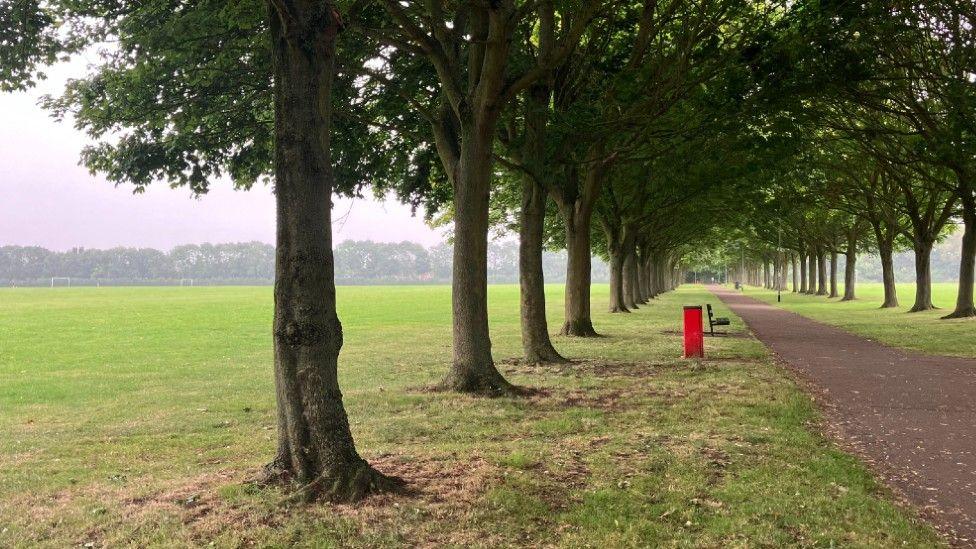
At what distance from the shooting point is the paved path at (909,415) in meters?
6.54

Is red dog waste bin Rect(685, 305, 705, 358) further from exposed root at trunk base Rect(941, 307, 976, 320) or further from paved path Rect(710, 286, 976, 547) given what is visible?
exposed root at trunk base Rect(941, 307, 976, 320)

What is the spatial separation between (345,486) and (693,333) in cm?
1234

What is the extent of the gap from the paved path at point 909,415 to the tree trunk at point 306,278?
456 cm

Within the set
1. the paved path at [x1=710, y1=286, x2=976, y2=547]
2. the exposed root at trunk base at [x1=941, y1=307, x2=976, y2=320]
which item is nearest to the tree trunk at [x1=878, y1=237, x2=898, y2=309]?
the exposed root at trunk base at [x1=941, y1=307, x2=976, y2=320]

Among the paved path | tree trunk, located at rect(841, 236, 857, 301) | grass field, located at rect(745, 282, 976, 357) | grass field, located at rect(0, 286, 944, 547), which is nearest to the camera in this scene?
grass field, located at rect(0, 286, 944, 547)

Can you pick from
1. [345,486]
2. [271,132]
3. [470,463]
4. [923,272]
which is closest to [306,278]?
[345,486]

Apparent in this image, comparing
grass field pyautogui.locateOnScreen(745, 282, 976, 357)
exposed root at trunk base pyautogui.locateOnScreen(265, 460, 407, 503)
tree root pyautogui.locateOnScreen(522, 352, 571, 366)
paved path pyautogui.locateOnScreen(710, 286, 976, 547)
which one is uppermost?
exposed root at trunk base pyautogui.locateOnScreen(265, 460, 407, 503)

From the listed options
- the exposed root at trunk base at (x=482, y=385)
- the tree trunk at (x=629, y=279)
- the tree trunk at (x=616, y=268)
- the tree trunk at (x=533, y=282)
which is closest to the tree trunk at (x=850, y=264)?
Result: the tree trunk at (x=629, y=279)

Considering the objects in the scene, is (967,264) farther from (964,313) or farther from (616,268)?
(616,268)

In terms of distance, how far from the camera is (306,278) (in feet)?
20.9

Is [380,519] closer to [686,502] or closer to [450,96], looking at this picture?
[686,502]

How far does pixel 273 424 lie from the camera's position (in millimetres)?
10016

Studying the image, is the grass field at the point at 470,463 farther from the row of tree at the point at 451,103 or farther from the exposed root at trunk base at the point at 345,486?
the row of tree at the point at 451,103

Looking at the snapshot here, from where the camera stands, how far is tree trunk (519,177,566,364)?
54.0ft
